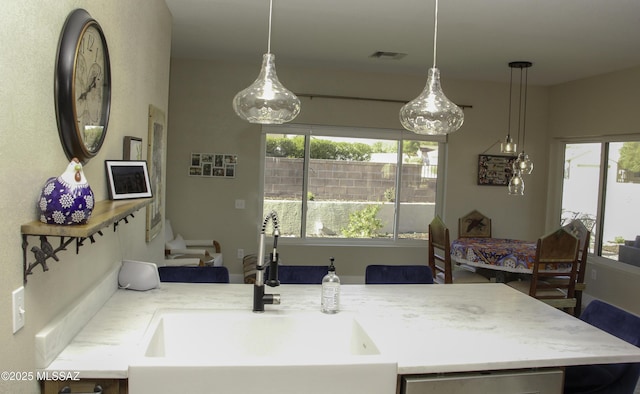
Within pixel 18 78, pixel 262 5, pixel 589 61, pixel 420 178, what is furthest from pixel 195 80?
pixel 18 78

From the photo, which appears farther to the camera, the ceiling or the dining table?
the dining table

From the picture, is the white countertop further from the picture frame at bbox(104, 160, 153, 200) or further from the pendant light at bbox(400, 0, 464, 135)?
the pendant light at bbox(400, 0, 464, 135)

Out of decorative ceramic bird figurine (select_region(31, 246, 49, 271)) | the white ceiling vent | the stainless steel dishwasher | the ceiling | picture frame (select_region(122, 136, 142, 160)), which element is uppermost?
the white ceiling vent

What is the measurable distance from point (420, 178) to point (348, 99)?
1382 mm

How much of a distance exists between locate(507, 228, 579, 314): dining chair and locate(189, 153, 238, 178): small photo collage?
11.1 ft

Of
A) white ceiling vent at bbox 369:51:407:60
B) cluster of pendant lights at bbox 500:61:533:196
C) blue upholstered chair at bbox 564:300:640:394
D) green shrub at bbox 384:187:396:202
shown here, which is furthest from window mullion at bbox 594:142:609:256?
blue upholstered chair at bbox 564:300:640:394

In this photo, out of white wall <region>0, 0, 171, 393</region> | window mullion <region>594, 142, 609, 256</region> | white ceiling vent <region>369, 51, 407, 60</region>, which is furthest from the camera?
window mullion <region>594, 142, 609, 256</region>

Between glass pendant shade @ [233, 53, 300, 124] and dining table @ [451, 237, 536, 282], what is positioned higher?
glass pendant shade @ [233, 53, 300, 124]

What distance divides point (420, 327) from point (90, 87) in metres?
1.61

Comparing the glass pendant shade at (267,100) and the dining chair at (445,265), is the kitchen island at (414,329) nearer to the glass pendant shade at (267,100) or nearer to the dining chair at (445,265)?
the glass pendant shade at (267,100)

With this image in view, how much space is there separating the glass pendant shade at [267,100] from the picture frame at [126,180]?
0.67m

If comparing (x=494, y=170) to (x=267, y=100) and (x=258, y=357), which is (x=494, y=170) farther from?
(x=258, y=357)

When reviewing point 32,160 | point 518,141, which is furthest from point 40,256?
point 518,141

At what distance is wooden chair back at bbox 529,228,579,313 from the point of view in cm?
445
